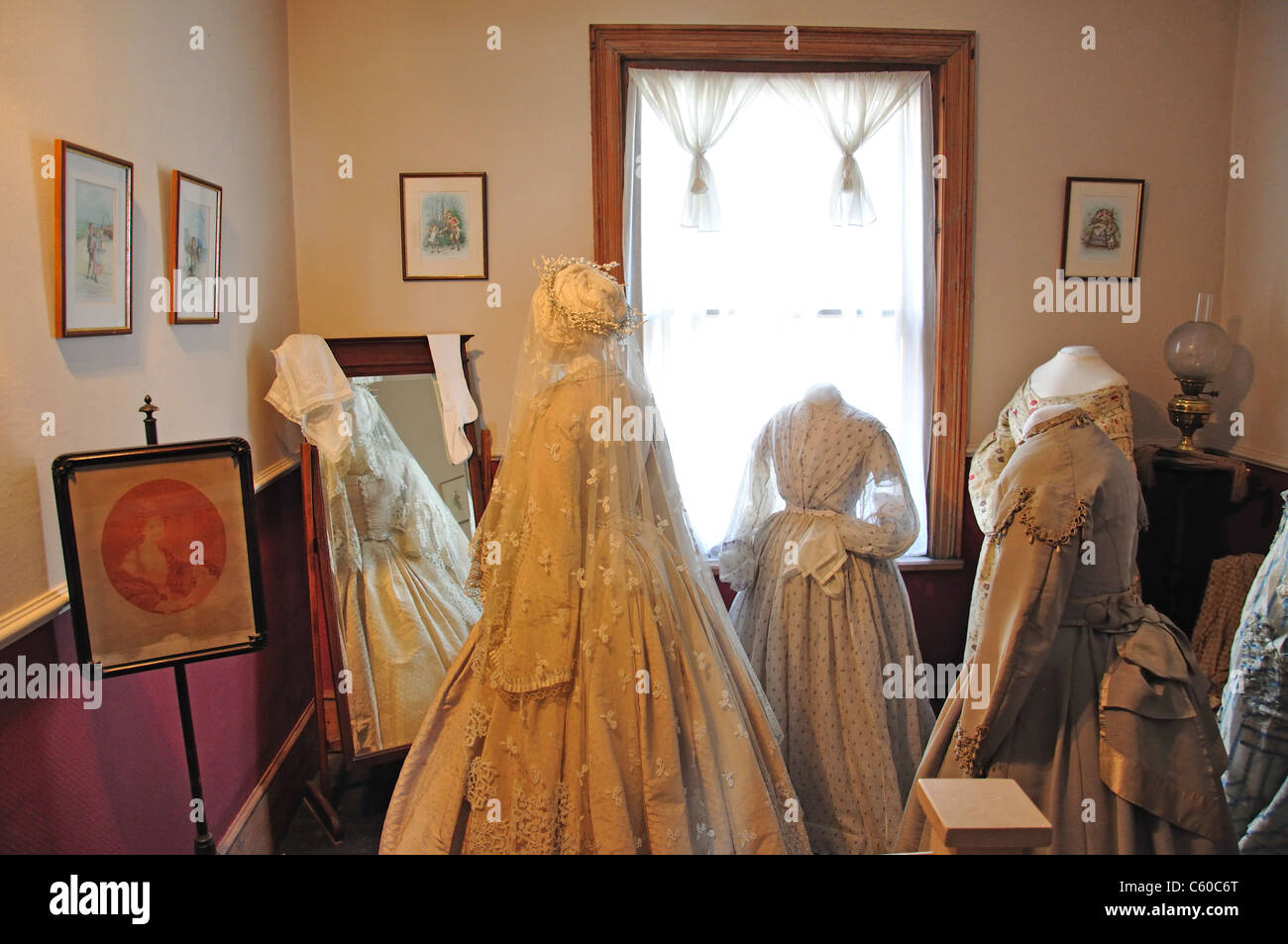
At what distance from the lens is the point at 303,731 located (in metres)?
3.41

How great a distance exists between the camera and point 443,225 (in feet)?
11.9

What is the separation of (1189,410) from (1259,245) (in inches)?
Answer: 30.8

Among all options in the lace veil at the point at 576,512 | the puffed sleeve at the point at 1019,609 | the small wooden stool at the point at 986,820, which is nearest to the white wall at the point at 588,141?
the lace veil at the point at 576,512

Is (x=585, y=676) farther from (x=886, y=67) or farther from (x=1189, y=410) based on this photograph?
(x=886, y=67)

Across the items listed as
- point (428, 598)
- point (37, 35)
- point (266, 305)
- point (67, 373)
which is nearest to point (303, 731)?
point (428, 598)

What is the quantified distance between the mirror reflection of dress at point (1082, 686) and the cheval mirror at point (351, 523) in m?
1.85

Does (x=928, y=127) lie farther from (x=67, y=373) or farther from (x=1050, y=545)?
(x=67, y=373)

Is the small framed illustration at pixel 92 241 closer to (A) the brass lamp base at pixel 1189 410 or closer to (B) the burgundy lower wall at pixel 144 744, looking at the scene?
(B) the burgundy lower wall at pixel 144 744

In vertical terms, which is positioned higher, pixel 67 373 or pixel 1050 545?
pixel 67 373

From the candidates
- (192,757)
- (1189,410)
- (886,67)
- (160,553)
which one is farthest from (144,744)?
(1189,410)

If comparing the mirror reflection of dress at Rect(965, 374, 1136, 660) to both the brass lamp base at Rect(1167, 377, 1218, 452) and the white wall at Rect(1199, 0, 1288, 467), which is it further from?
the white wall at Rect(1199, 0, 1288, 467)

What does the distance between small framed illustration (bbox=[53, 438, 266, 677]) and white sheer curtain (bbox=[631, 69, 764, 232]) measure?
233 cm
